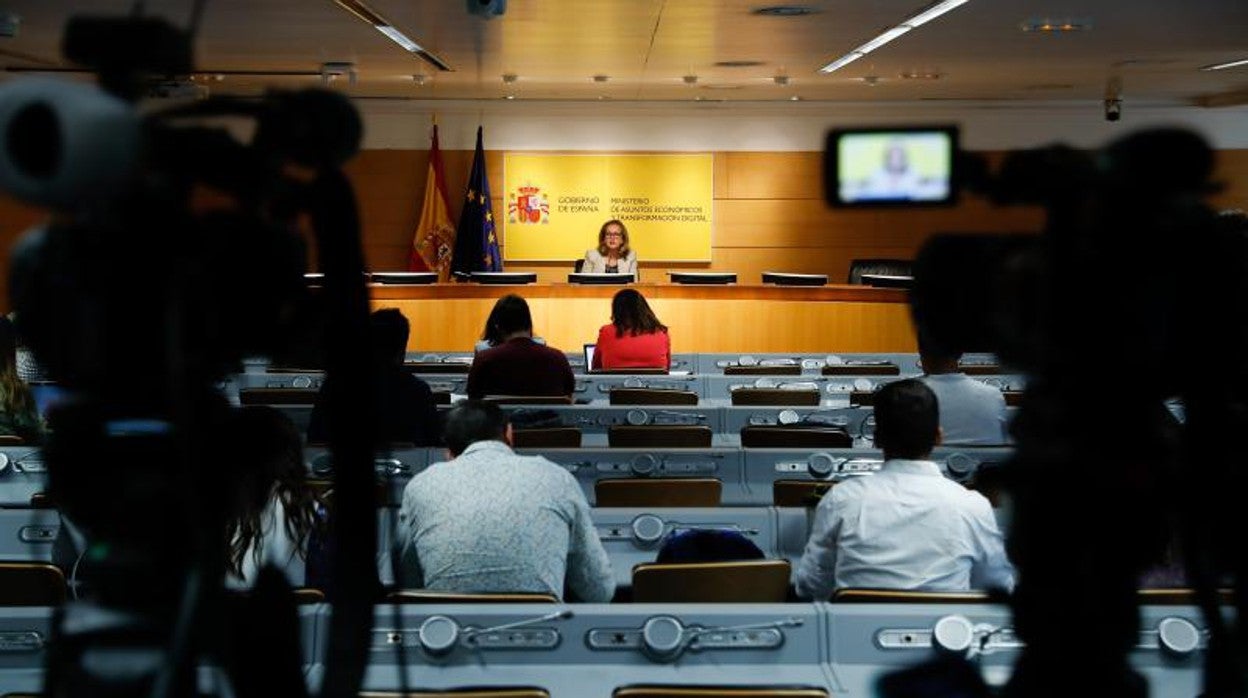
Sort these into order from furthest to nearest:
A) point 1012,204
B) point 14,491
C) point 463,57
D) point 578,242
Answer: point 578,242 < point 463,57 < point 14,491 < point 1012,204

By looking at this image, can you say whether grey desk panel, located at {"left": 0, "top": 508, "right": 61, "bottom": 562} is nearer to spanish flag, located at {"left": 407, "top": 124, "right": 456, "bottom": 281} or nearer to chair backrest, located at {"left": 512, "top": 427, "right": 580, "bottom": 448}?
chair backrest, located at {"left": 512, "top": 427, "right": 580, "bottom": 448}

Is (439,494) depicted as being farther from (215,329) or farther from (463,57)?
(463,57)

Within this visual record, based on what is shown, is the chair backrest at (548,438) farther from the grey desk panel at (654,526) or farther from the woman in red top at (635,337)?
the woman in red top at (635,337)

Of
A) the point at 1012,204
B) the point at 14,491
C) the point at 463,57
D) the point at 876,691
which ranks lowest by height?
the point at 14,491

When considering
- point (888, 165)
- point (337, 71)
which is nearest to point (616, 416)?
point (888, 165)

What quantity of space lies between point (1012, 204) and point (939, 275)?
7 cm

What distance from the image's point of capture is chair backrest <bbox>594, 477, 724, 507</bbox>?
467cm

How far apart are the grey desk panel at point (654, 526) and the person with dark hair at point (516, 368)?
2.75 meters

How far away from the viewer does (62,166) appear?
0.64 meters

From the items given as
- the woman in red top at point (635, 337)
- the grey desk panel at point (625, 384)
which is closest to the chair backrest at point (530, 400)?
the grey desk panel at point (625, 384)

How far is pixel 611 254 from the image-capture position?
14305 millimetres

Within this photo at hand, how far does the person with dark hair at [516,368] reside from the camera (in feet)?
22.7

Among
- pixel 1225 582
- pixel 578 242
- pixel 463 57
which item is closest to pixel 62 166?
→ pixel 1225 582

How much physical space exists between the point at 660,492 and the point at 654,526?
0.67 meters
